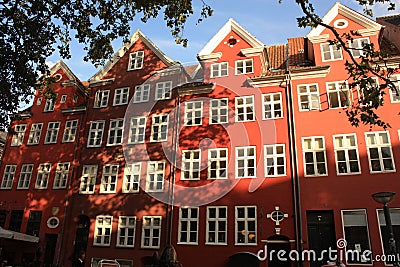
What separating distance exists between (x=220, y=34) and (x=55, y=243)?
18812mm

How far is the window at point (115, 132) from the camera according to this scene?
25327 millimetres

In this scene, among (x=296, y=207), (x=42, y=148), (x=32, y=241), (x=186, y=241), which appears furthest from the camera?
(x=42, y=148)

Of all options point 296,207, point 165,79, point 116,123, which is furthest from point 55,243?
point 296,207

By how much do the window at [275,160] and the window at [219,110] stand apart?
3.56m

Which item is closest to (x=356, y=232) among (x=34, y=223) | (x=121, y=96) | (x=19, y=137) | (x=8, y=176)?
(x=121, y=96)

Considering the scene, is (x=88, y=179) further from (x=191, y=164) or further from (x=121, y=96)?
(x=191, y=164)

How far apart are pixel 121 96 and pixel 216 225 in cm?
1254

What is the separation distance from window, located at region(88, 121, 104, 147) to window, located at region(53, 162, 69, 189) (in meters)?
2.49

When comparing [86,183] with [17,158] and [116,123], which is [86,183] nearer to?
[116,123]

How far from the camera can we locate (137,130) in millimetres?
24938

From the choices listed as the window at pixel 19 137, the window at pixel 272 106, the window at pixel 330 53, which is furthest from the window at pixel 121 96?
the window at pixel 330 53

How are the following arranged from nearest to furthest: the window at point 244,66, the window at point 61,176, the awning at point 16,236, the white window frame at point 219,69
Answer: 1. the awning at point 16,236
2. the window at point 244,66
3. the white window frame at point 219,69
4. the window at point 61,176

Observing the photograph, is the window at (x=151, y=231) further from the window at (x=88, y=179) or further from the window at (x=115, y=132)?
the window at (x=115, y=132)

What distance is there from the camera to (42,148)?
27562 mm
